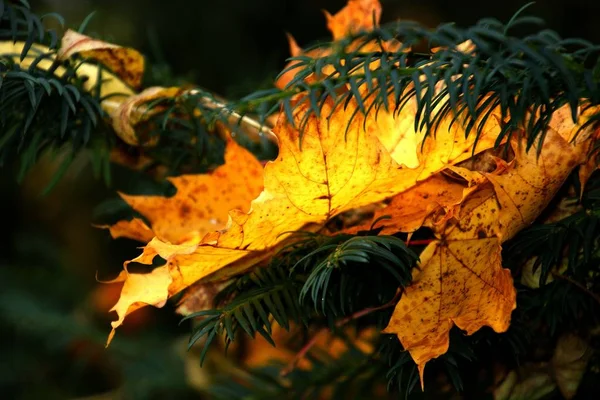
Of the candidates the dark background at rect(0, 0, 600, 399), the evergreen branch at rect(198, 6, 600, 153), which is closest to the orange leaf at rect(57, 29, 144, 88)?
the evergreen branch at rect(198, 6, 600, 153)

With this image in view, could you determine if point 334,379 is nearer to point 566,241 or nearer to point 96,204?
point 566,241

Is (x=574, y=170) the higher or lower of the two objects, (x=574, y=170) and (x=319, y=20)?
the higher

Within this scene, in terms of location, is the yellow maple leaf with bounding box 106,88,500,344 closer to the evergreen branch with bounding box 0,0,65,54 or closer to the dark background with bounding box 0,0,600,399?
the evergreen branch with bounding box 0,0,65,54

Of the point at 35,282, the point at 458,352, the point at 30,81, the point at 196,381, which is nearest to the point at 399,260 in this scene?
the point at 458,352

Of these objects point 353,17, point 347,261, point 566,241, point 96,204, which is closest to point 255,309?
point 347,261

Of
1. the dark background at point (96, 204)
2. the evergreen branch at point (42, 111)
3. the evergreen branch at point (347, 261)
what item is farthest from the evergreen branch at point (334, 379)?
the dark background at point (96, 204)

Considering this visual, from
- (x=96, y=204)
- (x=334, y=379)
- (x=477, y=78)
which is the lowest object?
(x=96, y=204)

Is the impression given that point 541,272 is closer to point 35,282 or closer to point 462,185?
point 462,185
